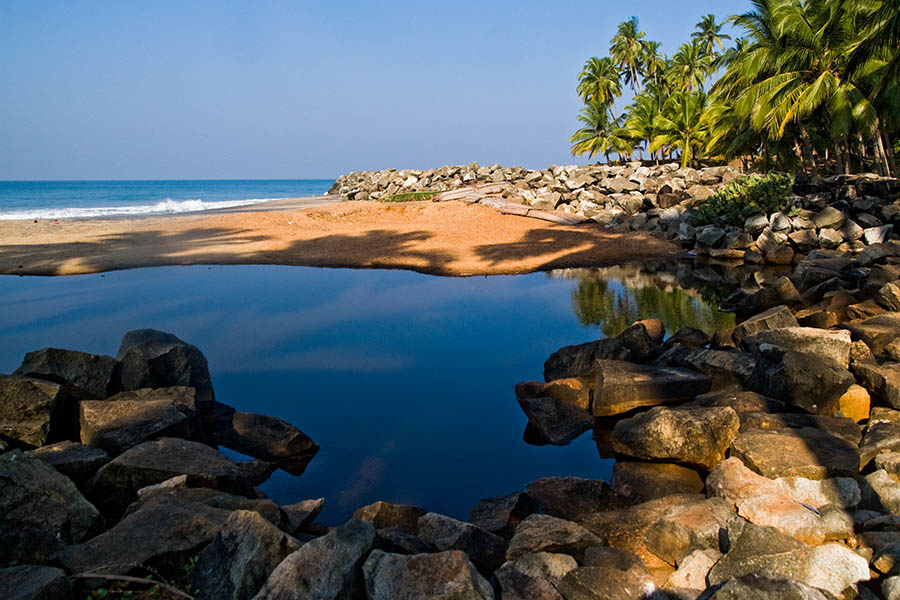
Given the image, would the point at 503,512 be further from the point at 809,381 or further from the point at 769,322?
the point at 769,322

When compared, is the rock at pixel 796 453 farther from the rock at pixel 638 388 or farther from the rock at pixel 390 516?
the rock at pixel 390 516

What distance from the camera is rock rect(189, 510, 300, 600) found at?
2.93 m

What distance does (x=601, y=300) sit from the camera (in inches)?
487

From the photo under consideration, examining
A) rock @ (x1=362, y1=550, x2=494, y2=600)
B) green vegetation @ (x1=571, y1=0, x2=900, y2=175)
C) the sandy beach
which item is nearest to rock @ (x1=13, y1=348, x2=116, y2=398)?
rock @ (x1=362, y1=550, x2=494, y2=600)

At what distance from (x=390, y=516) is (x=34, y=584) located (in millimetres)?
2220

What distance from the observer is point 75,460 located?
4.40 metres

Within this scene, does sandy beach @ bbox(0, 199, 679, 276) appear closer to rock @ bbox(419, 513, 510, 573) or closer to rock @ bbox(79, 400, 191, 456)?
rock @ bbox(79, 400, 191, 456)

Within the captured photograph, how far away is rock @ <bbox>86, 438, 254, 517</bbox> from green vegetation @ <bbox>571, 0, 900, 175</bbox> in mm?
17548

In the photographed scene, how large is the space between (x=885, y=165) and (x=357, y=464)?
29252 mm

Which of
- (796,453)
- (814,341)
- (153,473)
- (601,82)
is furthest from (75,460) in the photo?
(601,82)

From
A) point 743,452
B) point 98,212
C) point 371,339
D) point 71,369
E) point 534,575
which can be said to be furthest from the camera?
point 98,212

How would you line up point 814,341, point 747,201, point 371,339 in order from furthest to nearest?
point 747,201 < point 371,339 < point 814,341

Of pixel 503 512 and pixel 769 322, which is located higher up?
pixel 769 322

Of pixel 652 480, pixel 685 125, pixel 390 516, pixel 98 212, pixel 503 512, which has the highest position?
pixel 685 125
